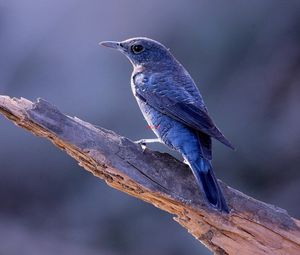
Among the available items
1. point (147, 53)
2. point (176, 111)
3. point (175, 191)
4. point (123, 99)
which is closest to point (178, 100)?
point (176, 111)

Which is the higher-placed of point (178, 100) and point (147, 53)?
point (147, 53)

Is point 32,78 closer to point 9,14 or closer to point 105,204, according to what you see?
point 9,14

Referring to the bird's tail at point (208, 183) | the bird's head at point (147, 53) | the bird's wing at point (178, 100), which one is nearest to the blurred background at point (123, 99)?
the bird's head at point (147, 53)

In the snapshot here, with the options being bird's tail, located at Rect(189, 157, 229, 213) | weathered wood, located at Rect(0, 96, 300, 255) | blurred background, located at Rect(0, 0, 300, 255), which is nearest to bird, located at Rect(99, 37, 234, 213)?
bird's tail, located at Rect(189, 157, 229, 213)

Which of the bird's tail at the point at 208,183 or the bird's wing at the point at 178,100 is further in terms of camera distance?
the bird's wing at the point at 178,100

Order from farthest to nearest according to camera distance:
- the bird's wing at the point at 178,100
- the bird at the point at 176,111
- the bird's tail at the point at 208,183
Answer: the bird's wing at the point at 178,100 < the bird at the point at 176,111 < the bird's tail at the point at 208,183

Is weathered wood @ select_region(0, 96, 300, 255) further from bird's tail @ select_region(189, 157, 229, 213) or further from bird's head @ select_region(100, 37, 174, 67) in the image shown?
bird's head @ select_region(100, 37, 174, 67)

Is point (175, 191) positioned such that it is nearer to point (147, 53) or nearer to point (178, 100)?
point (178, 100)

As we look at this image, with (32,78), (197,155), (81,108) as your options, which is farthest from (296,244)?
(32,78)

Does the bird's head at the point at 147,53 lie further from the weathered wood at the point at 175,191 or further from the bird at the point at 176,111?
the weathered wood at the point at 175,191

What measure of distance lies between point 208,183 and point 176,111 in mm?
622

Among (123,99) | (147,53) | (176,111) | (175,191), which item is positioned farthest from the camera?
(123,99)

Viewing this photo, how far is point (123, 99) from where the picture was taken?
24.1 feet

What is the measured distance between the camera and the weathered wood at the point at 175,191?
4.16 m
